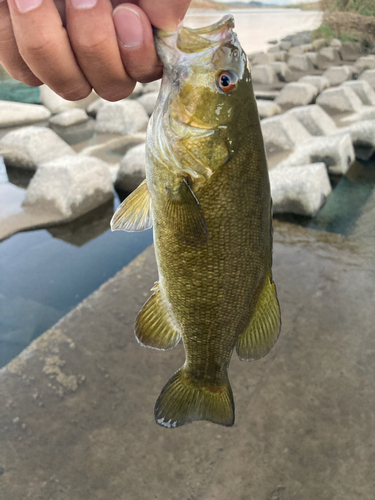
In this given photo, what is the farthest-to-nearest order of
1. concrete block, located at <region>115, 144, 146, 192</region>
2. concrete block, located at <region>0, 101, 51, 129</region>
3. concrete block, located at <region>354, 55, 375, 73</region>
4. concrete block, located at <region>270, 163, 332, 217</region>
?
concrete block, located at <region>354, 55, 375, 73</region> → concrete block, located at <region>0, 101, 51, 129</region> → concrete block, located at <region>115, 144, 146, 192</region> → concrete block, located at <region>270, 163, 332, 217</region>

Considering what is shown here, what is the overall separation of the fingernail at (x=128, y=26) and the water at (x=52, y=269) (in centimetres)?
302

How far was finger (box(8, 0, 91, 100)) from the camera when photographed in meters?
0.90

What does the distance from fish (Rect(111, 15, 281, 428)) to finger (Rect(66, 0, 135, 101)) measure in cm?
13

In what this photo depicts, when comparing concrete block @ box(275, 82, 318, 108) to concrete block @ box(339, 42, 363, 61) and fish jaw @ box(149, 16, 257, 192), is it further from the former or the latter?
fish jaw @ box(149, 16, 257, 192)

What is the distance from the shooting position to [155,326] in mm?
1436

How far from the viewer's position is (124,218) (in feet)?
Answer: 4.37

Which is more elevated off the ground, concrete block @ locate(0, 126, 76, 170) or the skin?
the skin

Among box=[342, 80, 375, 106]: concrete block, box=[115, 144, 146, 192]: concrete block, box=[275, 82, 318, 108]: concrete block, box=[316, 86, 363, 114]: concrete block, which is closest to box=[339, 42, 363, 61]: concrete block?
box=[342, 80, 375, 106]: concrete block

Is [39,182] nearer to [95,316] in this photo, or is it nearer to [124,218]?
[95,316]

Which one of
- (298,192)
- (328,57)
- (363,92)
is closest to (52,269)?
(298,192)

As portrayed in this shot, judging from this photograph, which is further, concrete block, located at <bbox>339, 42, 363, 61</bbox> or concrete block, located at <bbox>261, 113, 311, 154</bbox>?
concrete block, located at <bbox>339, 42, 363, 61</bbox>

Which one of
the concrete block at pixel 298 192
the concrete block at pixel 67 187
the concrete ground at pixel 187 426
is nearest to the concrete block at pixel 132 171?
the concrete block at pixel 67 187

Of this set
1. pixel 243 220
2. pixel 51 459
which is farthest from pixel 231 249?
pixel 51 459

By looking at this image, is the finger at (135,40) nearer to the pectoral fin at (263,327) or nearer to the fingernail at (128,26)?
the fingernail at (128,26)
